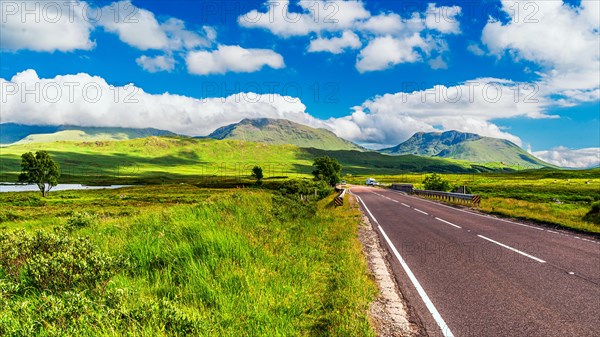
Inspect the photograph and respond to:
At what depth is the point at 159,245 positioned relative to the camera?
6867 mm

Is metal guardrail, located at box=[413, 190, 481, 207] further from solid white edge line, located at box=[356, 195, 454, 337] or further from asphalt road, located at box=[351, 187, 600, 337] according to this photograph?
solid white edge line, located at box=[356, 195, 454, 337]

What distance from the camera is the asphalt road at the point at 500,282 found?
17.0 feet

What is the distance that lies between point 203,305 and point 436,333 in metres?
3.57

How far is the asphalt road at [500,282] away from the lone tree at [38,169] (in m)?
84.9

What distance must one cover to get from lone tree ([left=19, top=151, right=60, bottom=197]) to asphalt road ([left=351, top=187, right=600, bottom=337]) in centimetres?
8486

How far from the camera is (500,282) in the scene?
283 inches

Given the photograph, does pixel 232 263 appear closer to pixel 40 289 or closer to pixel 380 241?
pixel 40 289

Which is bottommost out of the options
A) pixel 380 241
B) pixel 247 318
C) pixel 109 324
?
pixel 380 241

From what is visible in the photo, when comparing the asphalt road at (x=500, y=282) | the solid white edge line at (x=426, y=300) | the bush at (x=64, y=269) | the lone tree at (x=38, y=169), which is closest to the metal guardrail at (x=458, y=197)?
the asphalt road at (x=500, y=282)

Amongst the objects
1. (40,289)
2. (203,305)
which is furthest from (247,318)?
(40,289)

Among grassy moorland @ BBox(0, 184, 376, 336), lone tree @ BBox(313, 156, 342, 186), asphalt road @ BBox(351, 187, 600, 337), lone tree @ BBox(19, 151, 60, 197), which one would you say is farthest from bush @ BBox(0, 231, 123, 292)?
lone tree @ BBox(313, 156, 342, 186)

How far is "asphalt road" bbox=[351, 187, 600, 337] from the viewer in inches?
204

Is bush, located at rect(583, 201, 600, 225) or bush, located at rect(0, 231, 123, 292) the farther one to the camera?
bush, located at rect(583, 201, 600, 225)

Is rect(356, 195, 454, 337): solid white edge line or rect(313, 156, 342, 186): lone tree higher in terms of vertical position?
rect(313, 156, 342, 186): lone tree
